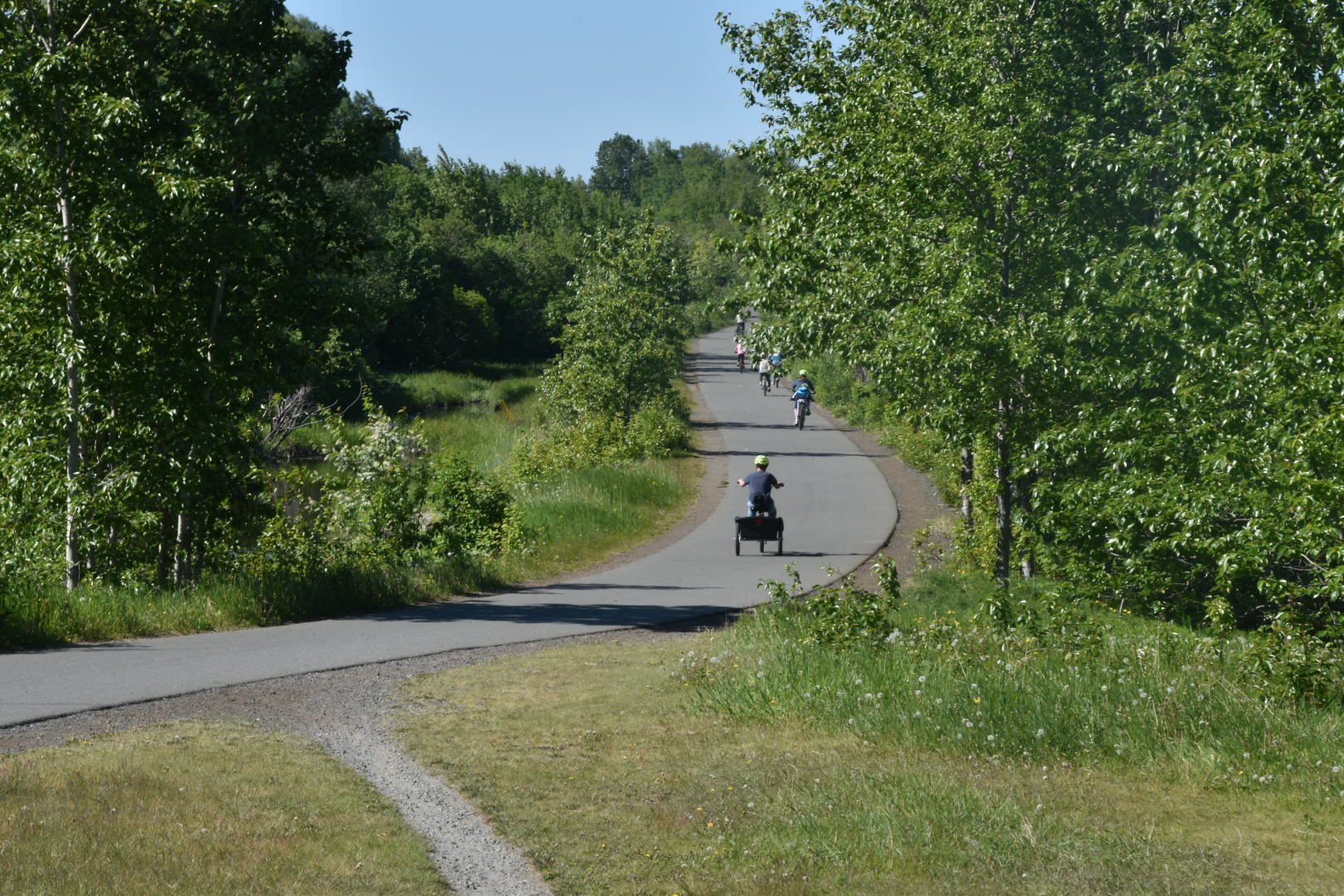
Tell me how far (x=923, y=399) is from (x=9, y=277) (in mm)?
10987

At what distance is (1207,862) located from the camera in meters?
6.18

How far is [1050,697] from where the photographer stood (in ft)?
28.6

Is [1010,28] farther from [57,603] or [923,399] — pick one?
[57,603]

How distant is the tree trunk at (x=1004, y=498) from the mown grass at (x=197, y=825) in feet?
34.6

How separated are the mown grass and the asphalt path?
1999mm

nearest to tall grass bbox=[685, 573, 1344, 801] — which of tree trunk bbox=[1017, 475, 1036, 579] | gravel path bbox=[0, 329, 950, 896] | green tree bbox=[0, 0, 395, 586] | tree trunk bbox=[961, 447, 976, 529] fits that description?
gravel path bbox=[0, 329, 950, 896]

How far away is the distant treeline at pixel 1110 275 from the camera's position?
439 inches

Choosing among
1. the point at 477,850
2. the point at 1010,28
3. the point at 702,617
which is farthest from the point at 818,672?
the point at 1010,28

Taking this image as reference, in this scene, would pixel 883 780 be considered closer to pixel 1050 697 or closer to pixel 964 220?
pixel 1050 697

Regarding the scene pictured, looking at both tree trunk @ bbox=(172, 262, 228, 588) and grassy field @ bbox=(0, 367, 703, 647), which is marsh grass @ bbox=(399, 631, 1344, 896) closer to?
grassy field @ bbox=(0, 367, 703, 647)

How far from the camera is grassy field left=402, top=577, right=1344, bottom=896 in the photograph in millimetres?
6105

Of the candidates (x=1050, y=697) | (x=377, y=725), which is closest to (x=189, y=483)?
(x=377, y=725)

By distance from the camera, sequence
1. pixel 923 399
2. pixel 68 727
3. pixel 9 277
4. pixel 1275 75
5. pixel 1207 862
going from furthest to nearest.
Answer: pixel 923 399 → pixel 9 277 → pixel 1275 75 → pixel 68 727 → pixel 1207 862

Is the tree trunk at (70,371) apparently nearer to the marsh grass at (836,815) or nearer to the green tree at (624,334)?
the marsh grass at (836,815)
